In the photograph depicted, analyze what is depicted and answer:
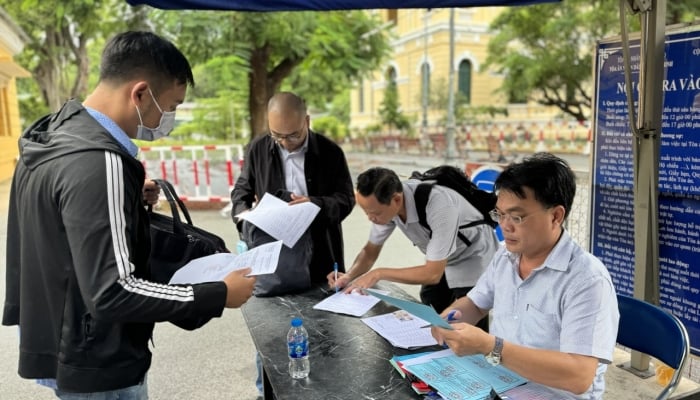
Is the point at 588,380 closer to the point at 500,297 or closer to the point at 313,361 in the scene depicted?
the point at 500,297

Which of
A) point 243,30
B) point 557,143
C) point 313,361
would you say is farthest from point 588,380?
point 557,143

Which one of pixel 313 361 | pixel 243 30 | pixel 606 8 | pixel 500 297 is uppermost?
pixel 606 8

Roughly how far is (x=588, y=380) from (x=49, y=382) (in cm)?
149

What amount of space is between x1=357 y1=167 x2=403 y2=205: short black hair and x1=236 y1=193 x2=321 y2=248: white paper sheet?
26 cm

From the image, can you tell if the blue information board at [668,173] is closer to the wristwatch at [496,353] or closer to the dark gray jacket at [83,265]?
the wristwatch at [496,353]

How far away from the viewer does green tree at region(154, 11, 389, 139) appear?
7.09 metres

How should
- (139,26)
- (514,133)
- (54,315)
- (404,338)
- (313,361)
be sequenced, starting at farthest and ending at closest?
(514,133), (139,26), (404,338), (313,361), (54,315)

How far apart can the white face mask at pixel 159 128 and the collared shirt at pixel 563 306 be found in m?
1.15

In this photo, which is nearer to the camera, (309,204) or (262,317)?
(262,317)

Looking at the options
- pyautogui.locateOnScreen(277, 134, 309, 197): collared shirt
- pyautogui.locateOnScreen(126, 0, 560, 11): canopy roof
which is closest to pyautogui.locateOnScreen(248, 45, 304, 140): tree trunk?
pyautogui.locateOnScreen(277, 134, 309, 197): collared shirt

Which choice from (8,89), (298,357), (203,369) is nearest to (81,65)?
(8,89)

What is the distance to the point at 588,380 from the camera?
131 cm

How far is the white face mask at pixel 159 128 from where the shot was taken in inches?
55.0

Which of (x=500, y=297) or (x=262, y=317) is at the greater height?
(x=500, y=297)
